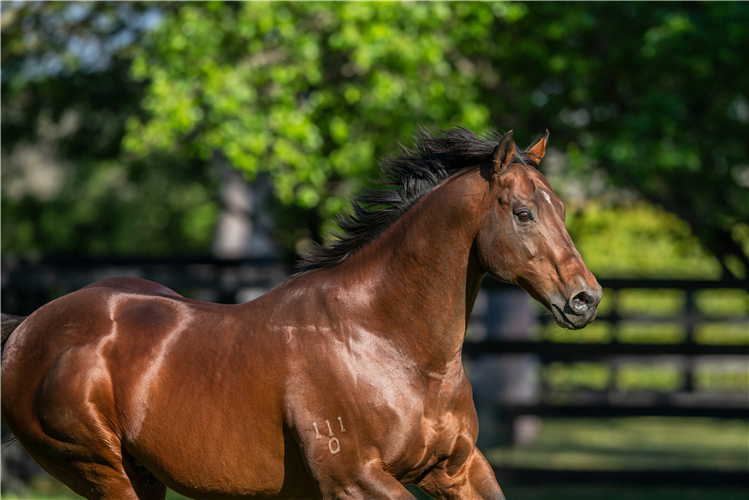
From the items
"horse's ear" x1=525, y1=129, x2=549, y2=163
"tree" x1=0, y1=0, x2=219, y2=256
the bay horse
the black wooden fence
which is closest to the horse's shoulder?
the bay horse

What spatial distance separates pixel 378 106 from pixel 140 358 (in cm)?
487

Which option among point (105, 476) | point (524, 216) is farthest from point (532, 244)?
point (105, 476)

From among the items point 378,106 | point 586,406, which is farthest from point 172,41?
point 586,406

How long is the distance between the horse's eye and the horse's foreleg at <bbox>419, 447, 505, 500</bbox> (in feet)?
2.79

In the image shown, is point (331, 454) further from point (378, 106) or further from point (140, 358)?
point (378, 106)

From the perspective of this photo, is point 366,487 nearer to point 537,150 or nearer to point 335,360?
point 335,360

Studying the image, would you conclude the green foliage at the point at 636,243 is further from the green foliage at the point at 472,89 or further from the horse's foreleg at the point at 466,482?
the horse's foreleg at the point at 466,482

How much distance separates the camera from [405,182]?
297 centimetres

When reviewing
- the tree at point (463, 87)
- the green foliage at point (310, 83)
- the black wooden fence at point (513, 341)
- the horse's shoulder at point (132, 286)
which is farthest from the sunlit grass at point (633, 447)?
the horse's shoulder at point (132, 286)

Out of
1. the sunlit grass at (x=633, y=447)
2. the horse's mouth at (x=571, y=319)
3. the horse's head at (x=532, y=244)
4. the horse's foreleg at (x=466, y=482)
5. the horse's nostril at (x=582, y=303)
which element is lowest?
the sunlit grass at (x=633, y=447)

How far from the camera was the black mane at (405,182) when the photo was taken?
2.88 meters

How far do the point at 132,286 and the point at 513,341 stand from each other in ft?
12.9

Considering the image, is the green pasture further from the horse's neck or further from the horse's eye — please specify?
the horse's eye

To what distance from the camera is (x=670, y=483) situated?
635 centimetres
